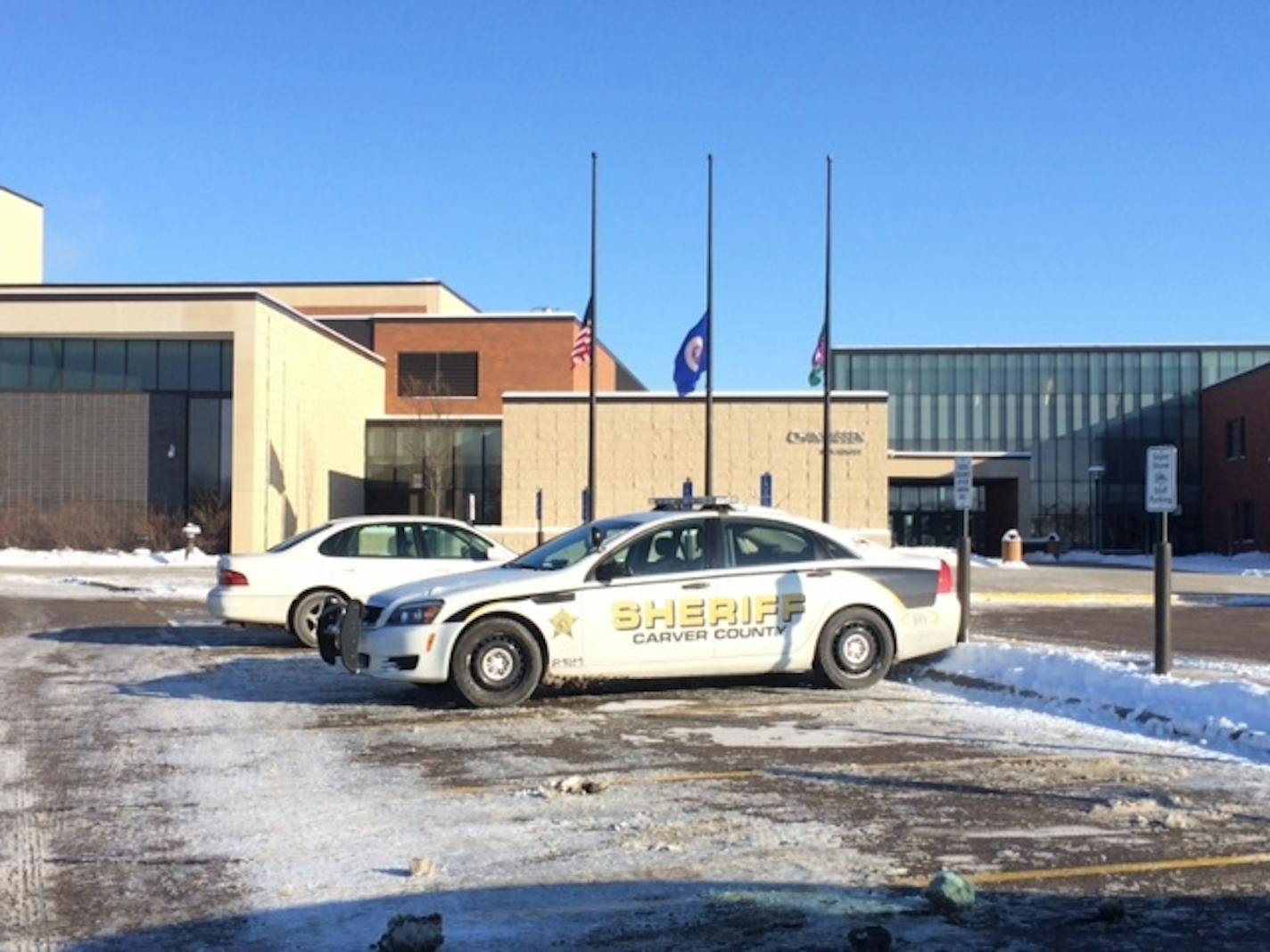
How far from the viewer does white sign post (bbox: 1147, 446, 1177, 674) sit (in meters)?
11.0

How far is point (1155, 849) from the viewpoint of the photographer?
6016 mm

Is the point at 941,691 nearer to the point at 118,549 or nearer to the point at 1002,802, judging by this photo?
the point at 1002,802

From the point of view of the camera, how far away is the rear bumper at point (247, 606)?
575 inches

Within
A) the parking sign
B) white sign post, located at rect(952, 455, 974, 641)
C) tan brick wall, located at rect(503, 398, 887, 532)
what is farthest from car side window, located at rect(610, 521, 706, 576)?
tan brick wall, located at rect(503, 398, 887, 532)

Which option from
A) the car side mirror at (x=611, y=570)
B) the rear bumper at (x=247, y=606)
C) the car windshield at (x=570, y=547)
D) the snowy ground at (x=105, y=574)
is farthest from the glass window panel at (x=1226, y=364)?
the car side mirror at (x=611, y=570)

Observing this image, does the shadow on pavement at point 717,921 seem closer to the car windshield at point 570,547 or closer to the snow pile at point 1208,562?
the car windshield at point 570,547

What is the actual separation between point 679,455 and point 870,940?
1772 inches

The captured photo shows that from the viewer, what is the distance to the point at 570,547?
1108 cm

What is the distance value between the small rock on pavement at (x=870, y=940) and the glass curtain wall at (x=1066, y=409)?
7508 centimetres

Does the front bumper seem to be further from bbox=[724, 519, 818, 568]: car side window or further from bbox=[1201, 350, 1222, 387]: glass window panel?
bbox=[1201, 350, 1222, 387]: glass window panel

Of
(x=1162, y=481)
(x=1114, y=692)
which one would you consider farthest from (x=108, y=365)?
(x=1114, y=692)

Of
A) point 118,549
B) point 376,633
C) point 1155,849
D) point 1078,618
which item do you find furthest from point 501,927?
point 118,549

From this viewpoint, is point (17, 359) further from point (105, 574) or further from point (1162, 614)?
point (1162, 614)

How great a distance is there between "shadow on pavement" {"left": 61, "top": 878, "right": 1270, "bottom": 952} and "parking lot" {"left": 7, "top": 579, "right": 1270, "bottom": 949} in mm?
16
